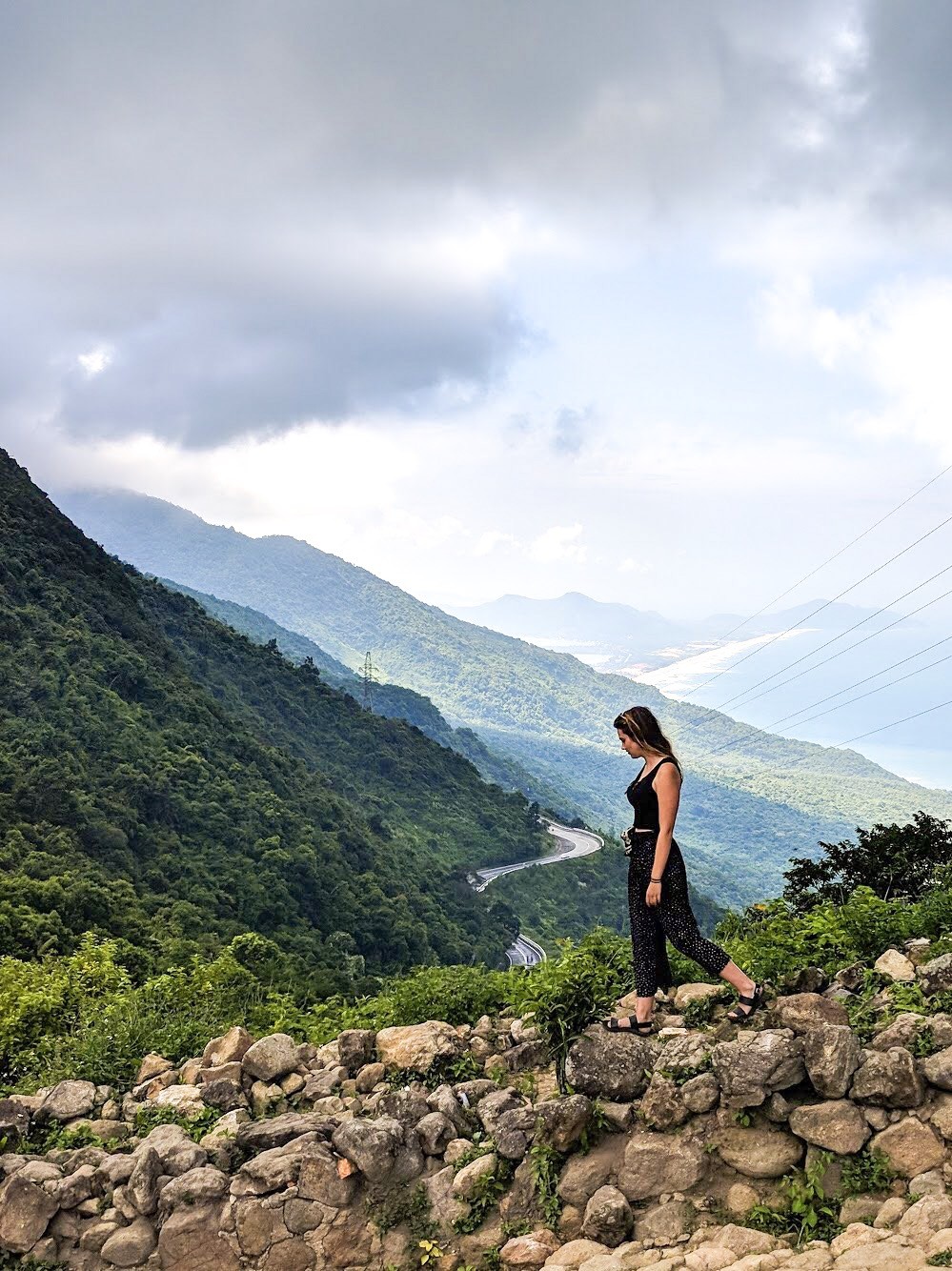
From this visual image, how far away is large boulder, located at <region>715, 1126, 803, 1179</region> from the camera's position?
5.13 meters

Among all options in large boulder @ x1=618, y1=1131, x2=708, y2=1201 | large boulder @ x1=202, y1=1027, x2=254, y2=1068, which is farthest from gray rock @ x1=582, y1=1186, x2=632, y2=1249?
large boulder @ x1=202, y1=1027, x2=254, y2=1068

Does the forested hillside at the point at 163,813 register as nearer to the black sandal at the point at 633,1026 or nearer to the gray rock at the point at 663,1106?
the black sandal at the point at 633,1026

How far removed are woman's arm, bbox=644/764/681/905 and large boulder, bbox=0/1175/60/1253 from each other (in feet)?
16.7

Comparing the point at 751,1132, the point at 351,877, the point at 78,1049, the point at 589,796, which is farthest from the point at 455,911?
the point at 589,796

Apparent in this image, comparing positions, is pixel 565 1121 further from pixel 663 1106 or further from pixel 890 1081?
pixel 890 1081

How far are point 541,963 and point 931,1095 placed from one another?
3.83 meters

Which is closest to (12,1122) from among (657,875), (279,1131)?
(279,1131)

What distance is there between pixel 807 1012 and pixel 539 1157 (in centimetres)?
208

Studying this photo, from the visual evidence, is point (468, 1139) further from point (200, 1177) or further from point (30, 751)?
point (30, 751)

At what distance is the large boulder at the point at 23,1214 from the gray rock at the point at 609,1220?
4090 mm

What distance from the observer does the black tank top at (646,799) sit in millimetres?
6230

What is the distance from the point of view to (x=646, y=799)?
6281 mm

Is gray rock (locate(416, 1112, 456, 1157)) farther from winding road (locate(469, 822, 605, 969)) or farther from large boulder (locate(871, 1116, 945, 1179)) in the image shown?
winding road (locate(469, 822, 605, 969))

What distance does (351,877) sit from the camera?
4509 centimetres
